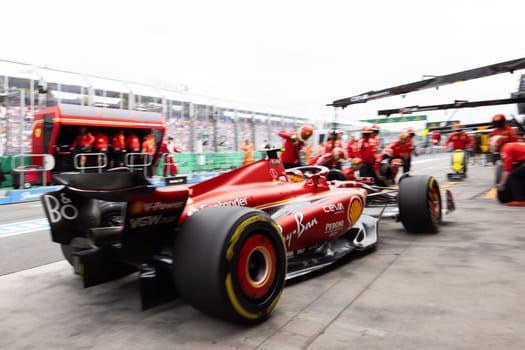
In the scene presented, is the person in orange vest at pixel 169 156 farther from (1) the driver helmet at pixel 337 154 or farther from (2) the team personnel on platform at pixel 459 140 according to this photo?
(2) the team personnel on platform at pixel 459 140

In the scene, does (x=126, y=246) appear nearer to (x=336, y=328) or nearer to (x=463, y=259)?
(x=336, y=328)

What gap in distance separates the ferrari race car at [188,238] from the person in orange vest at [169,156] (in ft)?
41.5

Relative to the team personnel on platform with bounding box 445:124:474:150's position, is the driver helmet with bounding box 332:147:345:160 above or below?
below

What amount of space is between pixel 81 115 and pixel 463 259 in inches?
483

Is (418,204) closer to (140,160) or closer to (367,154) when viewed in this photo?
(367,154)

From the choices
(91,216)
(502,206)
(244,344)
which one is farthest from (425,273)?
(502,206)

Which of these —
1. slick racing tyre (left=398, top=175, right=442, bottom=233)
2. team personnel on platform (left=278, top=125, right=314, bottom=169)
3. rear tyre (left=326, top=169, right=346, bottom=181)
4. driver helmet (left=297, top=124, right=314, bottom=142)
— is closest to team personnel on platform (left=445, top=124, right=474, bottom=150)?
team personnel on platform (left=278, top=125, right=314, bottom=169)

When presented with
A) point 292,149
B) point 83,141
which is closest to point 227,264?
point 292,149

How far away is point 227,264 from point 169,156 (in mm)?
14522

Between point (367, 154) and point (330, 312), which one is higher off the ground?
point (367, 154)

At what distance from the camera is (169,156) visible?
54.0 ft

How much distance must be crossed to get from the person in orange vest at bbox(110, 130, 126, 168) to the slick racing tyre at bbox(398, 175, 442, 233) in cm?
1157

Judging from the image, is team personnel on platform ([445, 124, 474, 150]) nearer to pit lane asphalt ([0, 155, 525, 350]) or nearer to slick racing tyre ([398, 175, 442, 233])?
slick racing tyre ([398, 175, 442, 233])

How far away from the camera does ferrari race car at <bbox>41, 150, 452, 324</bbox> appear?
240cm
